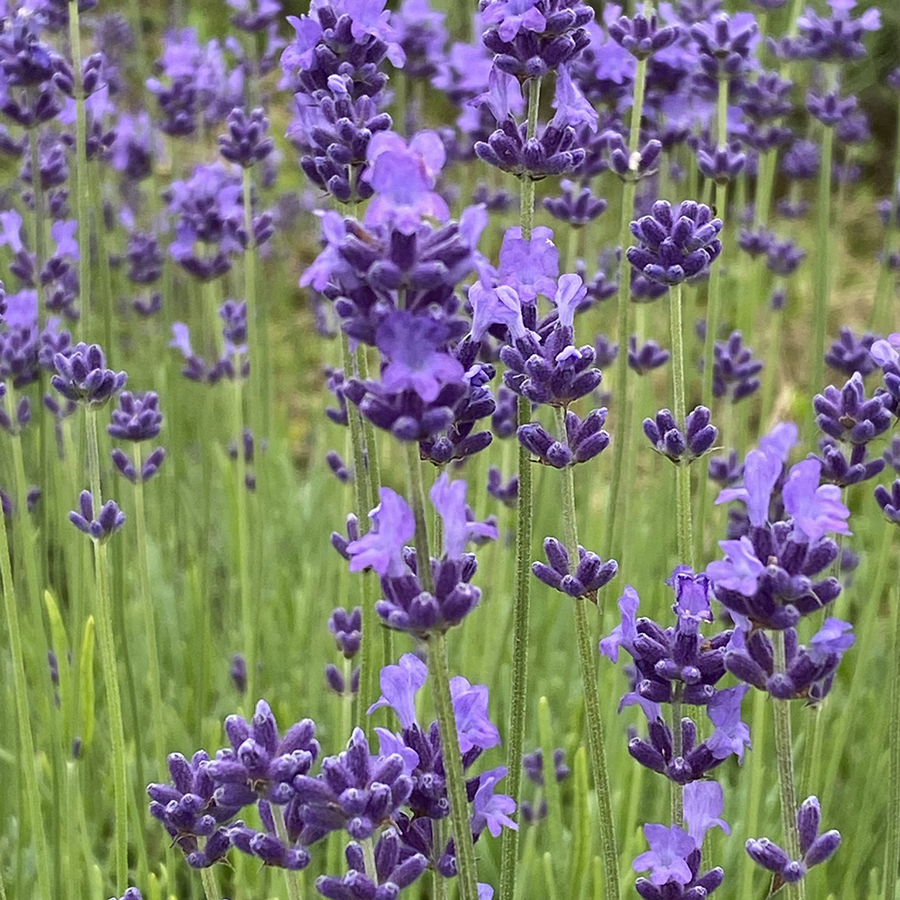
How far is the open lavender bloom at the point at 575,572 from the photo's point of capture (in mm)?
1116

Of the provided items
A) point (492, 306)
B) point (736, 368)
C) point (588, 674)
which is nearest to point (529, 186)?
point (492, 306)

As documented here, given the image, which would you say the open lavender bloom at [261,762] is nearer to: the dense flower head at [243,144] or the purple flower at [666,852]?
the purple flower at [666,852]

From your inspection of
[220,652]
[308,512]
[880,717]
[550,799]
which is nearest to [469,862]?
[550,799]

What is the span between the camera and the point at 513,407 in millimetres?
2102

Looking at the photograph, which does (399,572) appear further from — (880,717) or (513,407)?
(880,717)

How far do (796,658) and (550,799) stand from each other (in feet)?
3.13

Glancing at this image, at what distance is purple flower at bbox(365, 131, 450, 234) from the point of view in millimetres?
822

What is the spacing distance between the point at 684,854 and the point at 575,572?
11.2 inches

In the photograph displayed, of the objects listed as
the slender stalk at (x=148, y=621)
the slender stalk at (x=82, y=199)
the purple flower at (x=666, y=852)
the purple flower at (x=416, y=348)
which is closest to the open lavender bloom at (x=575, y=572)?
the purple flower at (x=666, y=852)

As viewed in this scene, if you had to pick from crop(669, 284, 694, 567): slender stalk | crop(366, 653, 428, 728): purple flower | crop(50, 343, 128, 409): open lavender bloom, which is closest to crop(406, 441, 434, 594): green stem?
crop(366, 653, 428, 728): purple flower

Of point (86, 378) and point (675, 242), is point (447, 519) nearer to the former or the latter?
point (675, 242)

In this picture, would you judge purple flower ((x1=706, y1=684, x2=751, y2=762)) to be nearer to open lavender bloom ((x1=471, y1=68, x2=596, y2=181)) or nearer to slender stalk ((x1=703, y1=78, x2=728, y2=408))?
open lavender bloom ((x1=471, y1=68, x2=596, y2=181))

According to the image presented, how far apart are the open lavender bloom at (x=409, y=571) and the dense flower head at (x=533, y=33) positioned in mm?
544

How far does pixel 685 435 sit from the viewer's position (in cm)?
130
